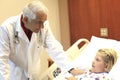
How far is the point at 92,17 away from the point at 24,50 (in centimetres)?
135

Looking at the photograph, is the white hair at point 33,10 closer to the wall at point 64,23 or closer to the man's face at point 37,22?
the man's face at point 37,22

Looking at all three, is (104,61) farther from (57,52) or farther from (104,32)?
(104,32)

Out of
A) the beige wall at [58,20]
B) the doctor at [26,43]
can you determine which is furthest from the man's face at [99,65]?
the beige wall at [58,20]

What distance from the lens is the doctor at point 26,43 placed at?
5.85 ft

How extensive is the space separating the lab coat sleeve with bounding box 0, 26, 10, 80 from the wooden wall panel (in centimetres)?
149

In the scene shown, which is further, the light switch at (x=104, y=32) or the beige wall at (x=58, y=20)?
the beige wall at (x=58, y=20)

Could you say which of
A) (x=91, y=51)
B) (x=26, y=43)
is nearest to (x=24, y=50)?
(x=26, y=43)

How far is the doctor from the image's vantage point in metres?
1.78

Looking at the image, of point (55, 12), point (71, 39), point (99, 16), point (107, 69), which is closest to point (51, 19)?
point (55, 12)

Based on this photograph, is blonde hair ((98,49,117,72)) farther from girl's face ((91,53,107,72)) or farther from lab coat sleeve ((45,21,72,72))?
lab coat sleeve ((45,21,72,72))

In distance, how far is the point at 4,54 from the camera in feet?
5.90

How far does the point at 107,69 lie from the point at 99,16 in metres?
1.20

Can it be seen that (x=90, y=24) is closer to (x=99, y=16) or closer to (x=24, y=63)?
(x=99, y=16)

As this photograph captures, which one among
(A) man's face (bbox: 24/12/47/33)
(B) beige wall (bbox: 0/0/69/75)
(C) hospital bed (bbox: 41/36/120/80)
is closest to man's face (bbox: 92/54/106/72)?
(C) hospital bed (bbox: 41/36/120/80)
